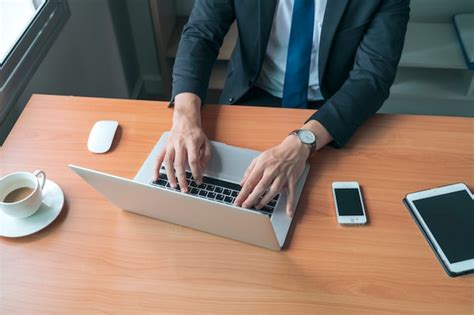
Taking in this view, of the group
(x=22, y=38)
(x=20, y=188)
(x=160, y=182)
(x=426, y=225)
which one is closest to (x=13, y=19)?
(x=22, y=38)

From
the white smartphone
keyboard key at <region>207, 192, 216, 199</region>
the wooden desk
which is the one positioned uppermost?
keyboard key at <region>207, 192, 216, 199</region>

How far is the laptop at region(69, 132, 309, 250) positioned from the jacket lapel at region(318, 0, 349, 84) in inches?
14.3

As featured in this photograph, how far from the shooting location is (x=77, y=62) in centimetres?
171

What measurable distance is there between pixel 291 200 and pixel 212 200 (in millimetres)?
163

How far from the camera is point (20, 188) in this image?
35.5 inches

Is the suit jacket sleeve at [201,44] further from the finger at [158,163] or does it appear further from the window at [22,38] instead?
the window at [22,38]

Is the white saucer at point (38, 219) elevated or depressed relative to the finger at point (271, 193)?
depressed

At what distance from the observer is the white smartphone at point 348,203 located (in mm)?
866

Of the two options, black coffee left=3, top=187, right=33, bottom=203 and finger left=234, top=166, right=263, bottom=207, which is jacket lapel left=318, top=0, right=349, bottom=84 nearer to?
finger left=234, top=166, right=263, bottom=207

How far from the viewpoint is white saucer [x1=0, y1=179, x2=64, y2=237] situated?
0.87 meters

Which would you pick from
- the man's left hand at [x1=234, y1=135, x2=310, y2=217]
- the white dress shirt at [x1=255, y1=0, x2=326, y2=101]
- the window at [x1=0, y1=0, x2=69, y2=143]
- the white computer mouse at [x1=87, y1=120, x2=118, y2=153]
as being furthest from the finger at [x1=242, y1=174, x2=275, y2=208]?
the window at [x1=0, y1=0, x2=69, y2=143]

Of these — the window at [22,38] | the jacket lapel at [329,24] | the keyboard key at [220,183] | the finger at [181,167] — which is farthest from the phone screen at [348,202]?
the window at [22,38]

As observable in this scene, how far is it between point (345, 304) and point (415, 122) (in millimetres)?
513

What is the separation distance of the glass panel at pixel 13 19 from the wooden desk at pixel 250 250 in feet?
1.26
